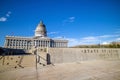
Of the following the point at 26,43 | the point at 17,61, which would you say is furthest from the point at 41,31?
the point at 17,61

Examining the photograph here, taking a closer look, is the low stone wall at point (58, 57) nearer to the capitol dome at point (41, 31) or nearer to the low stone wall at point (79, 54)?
the low stone wall at point (79, 54)

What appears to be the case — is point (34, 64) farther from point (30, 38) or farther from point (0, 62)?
point (30, 38)

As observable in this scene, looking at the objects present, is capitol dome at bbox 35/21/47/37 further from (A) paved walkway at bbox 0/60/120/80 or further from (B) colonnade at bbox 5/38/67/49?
(A) paved walkway at bbox 0/60/120/80

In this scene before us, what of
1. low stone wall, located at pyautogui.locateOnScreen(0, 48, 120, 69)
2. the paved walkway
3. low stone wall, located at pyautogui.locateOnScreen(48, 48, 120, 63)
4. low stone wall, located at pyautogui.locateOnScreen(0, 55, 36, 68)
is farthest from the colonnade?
the paved walkway

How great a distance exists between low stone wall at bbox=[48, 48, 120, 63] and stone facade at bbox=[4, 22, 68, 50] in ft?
118

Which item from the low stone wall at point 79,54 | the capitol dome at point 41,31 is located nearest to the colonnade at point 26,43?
the capitol dome at point 41,31

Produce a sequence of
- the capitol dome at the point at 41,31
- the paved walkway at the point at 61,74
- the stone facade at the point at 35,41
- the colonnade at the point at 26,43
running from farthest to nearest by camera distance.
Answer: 1. the capitol dome at the point at 41,31
2. the stone facade at the point at 35,41
3. the colonnade at the point at 26,43
4. the paved walkway at the point at 61,74

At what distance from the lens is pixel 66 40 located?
7469 cm

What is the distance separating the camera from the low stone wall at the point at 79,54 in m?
25.2

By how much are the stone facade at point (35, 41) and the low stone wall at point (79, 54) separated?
36000 millimetres

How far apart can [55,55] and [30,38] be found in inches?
1793

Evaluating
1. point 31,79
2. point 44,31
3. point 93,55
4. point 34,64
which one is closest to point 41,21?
point 44,31

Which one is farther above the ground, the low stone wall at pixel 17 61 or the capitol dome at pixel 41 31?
the capitol dome at pixel 41 31

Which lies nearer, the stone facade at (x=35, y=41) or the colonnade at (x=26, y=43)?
the colonnade at (x=26, y=43)
